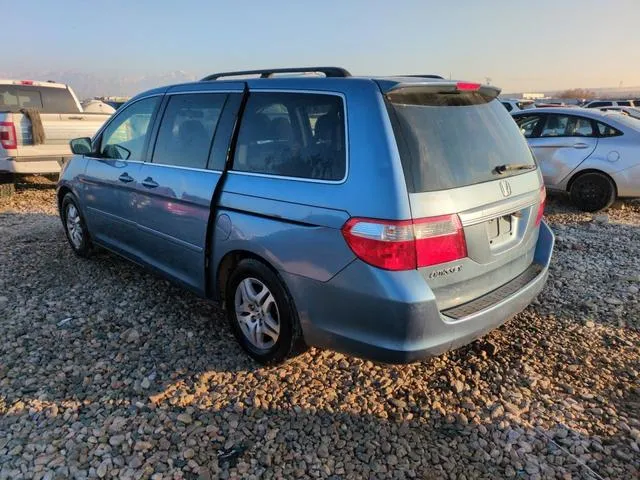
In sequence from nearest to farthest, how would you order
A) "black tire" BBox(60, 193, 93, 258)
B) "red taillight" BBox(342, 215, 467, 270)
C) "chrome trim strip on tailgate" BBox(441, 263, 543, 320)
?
"red taillight" BBox(342, 215, 467, 270), "chrome trim strip on tailgate" BBox(441, 263, 543, 320), "black tire" BBox(60, 193, 93, 258)

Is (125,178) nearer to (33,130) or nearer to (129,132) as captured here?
(129,132)

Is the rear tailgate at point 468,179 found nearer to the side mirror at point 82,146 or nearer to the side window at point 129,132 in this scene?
the side window at point 129,132

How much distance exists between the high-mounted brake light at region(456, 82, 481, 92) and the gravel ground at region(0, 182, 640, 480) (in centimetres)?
170

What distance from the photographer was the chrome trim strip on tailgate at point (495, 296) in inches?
101

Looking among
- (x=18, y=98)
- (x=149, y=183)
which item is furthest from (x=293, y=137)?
(x=18, y=98)

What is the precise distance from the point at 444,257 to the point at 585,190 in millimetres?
6104

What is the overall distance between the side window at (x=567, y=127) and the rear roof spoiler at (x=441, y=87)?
5.24 metres

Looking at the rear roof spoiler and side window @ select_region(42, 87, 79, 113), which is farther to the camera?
side window @ select_region(42, 87, 79, 113)

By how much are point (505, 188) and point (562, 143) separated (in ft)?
18.3

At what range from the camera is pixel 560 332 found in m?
3.64

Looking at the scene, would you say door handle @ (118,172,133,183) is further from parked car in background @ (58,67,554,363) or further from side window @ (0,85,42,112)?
side window @ (0,85,42,112)

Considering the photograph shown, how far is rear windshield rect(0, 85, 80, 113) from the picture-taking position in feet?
28.5

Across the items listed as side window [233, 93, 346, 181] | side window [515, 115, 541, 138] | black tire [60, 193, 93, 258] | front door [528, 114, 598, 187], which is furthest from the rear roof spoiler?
side window [515, 115, 541, 138]

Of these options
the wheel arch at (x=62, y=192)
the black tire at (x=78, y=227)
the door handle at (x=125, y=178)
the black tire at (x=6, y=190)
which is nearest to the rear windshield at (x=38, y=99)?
the black tire at (x=6, y=190)
